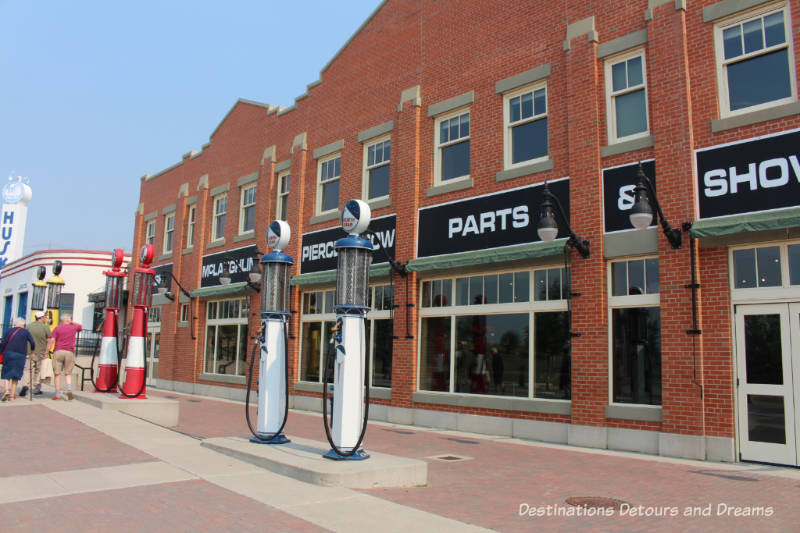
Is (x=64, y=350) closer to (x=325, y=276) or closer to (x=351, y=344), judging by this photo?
(x=325, y=276)

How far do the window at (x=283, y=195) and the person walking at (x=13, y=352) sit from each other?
25.5 ft

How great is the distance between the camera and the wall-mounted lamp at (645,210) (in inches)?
338

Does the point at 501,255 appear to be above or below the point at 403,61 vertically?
below

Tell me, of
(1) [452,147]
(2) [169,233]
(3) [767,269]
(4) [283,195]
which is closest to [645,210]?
(3) [767,269]

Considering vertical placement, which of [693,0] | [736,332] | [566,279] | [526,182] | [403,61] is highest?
[403,61]

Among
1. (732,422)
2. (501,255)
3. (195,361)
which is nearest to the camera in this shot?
(732,422)

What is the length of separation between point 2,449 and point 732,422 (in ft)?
33.7

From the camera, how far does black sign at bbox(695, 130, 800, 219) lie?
8.78 m

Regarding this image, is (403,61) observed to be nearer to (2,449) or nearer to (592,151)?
(592,151)

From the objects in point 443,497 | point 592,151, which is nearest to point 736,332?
point 592,151

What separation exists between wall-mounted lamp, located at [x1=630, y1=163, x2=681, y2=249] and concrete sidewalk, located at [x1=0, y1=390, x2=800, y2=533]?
338cm

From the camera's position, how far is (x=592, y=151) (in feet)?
36.1

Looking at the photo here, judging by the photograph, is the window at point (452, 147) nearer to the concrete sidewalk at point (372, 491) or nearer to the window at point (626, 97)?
the window at point (626, 97)

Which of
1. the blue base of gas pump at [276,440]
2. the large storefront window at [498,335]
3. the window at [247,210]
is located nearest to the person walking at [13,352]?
the blue base of gas pump at [276,440]
